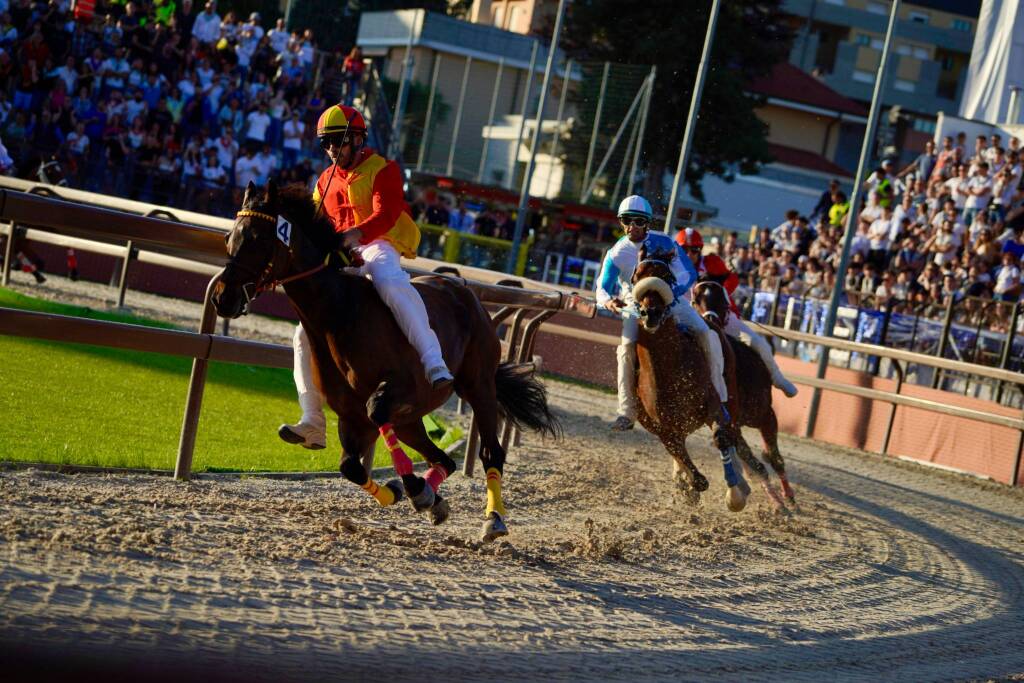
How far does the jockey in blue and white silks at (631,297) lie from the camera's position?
32.6ft

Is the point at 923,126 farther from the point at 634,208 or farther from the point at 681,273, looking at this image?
the point at 681,273

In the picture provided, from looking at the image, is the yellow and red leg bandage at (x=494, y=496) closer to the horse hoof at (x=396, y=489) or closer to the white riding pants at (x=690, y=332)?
the horse hoof at (x=396, y=489)

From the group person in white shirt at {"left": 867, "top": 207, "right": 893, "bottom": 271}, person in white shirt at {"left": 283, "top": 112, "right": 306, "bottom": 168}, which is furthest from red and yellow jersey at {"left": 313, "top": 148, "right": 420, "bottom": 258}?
person in white shirt at {"left": 283, "top": 112, "right": 306, "bottom": 168}

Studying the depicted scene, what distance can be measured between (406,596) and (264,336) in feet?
38.5

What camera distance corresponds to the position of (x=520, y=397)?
8109mm

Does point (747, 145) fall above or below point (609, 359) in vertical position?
above

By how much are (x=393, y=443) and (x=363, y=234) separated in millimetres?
1134

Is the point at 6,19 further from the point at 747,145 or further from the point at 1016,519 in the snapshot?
the point at 747,145

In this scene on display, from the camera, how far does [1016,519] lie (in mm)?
12508

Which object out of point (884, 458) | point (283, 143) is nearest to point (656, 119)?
point (283, 143)

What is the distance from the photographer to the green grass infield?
7891 millimetres

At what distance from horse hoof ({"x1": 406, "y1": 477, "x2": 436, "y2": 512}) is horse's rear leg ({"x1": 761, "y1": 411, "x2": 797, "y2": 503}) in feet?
16.2

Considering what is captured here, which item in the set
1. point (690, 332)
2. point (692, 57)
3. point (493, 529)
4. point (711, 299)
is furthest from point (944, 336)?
point (692, 57)

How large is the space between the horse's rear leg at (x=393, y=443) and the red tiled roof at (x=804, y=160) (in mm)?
49018
